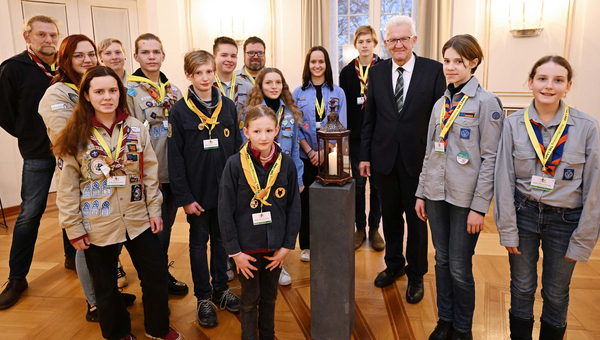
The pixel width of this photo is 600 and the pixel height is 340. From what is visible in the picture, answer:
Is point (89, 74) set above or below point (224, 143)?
above

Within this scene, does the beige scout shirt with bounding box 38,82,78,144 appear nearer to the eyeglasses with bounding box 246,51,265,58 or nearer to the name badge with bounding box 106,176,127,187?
the name badge with bounding box 106,176,127,187

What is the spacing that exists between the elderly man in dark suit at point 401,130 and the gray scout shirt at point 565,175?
716 mm

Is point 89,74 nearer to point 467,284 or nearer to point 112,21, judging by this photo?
point 467,284

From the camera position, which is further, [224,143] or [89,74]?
[224,143]

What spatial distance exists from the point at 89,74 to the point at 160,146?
61 centimetres

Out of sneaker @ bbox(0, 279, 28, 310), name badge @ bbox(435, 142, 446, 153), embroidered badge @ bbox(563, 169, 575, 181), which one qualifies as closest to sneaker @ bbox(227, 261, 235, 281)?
sneaker @ bbox(0, 279, 28, 310)

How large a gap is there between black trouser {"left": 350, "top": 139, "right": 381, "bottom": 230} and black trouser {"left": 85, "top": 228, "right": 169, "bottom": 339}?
68.5 inches

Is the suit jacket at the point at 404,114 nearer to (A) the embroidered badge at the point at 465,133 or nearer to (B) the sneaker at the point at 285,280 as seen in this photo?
(A) the embroidered badge at the point at 465,133

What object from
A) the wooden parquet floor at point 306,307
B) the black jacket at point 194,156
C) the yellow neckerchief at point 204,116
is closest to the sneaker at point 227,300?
the wooden parquet floor at point 306,307

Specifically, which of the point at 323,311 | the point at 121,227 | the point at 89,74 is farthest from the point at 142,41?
the point at 323,311

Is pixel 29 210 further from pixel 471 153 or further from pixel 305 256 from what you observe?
pixel 471 153

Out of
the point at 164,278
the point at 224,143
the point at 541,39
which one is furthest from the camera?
the point at 541,39

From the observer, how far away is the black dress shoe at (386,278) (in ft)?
9.20

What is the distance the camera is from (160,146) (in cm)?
241
